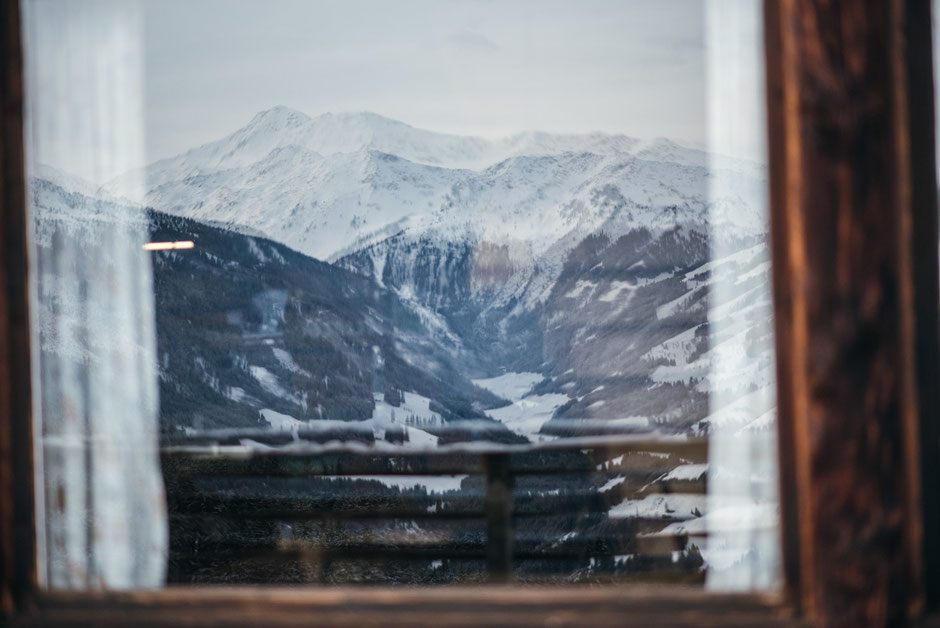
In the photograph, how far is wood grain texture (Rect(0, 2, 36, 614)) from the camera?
1431 mm

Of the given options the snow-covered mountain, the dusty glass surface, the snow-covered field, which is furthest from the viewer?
the snow-covered field

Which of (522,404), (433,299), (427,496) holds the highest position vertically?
(433,299)

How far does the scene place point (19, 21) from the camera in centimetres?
145

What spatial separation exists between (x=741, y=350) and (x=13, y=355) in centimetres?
154

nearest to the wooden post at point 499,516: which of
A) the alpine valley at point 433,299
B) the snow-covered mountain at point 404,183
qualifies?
the alpine valley at point 433,299

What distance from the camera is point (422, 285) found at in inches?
175

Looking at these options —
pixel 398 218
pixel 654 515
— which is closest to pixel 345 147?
pixel 398 218

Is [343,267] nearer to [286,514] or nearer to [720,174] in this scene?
[286,514]

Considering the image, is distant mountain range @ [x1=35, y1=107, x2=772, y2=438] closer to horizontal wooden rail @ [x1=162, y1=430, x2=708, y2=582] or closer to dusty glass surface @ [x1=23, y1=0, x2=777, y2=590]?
dusty glass surface @ [x1=23, y1=0, x2=777, y2=590]

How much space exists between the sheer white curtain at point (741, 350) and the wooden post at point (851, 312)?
14 cm

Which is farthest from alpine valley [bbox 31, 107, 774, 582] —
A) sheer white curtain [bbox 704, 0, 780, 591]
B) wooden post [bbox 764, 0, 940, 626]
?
wooden post [bbox 764, 0, 940, 626]

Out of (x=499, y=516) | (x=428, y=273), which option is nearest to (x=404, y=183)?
(x=428, y=273)

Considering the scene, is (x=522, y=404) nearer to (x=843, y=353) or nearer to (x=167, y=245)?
(x=167, y=245)

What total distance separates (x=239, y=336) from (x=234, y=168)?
34.6 inches
